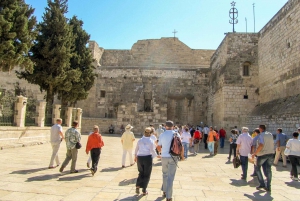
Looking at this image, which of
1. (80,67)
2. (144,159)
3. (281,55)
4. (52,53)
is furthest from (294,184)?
(80,67)

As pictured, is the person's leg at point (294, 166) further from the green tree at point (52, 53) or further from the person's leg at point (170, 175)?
the green tree at point (52, 53)

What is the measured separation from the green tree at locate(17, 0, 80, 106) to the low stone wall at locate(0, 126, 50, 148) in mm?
2227

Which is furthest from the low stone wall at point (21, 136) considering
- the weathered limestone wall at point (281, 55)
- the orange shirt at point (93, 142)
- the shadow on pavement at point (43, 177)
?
the weathered limestone wall at point (281, 55)

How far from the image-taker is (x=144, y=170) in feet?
17.0

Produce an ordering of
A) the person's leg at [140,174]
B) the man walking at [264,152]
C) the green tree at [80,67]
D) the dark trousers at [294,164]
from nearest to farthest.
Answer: the person's leg at [140,174] < the man walking at [264,152] < the dark trousers at [294,164] < the green tree at [80,67]

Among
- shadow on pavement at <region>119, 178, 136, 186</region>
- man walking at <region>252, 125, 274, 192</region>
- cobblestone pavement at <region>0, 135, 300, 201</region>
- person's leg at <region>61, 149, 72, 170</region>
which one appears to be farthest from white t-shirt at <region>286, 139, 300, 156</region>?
person's leg at <region>61, 149, 72, 170</region>

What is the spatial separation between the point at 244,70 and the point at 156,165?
504 inches

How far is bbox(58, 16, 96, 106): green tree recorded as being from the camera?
61.2 ft

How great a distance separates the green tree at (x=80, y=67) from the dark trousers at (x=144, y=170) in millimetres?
14208

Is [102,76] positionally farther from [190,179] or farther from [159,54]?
[190,179]

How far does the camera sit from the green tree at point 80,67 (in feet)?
61.2

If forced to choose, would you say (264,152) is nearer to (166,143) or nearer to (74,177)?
(166,143)

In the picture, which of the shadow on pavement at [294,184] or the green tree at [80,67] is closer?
the shadow on pavement at [294,184]

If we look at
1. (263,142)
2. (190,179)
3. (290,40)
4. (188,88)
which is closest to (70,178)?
(190,179)
